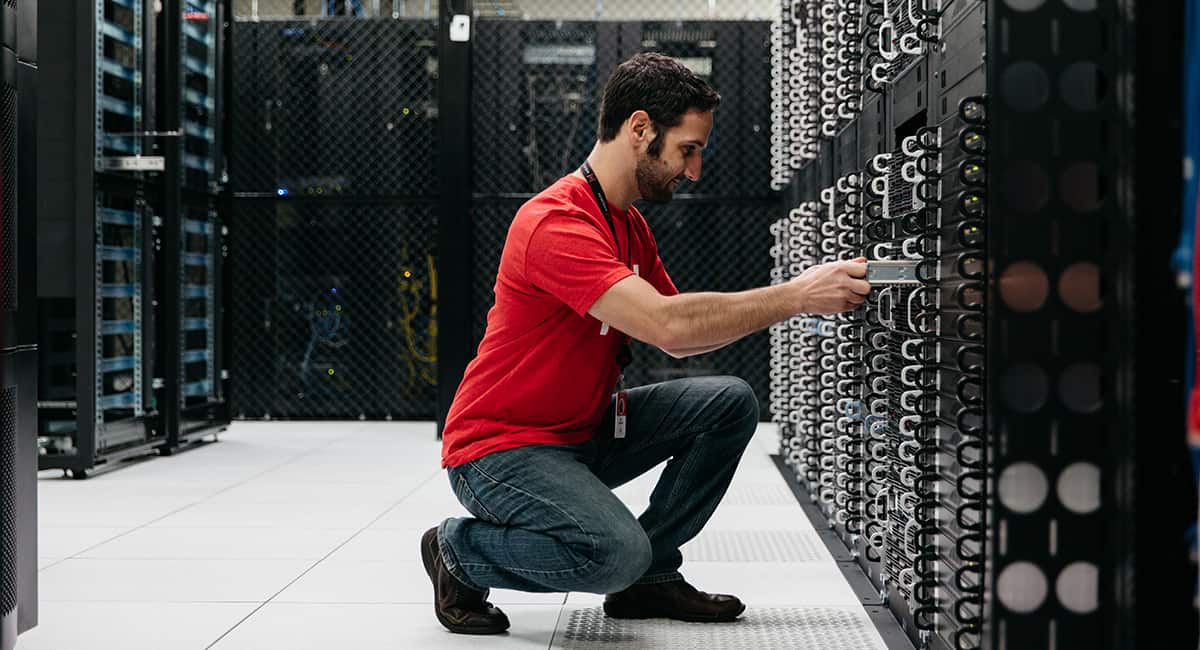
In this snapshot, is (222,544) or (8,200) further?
(222,544)

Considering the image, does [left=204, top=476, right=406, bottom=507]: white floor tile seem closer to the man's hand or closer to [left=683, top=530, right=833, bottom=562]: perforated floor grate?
[left=683, top=530, right=833, bottom=562]: perforated floor grate

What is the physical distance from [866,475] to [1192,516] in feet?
4.94

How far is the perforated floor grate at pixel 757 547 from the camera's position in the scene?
341 cm

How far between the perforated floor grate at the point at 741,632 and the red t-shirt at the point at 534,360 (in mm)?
439

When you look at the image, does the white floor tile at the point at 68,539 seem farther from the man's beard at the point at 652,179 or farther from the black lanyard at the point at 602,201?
the man's beard at the point at 652,179

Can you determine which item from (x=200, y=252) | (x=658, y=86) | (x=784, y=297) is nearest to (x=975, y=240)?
(x=784, y=297)

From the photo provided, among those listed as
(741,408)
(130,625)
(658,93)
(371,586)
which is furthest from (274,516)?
(658,93)

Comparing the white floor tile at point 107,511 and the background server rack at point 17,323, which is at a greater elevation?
the background server rack at point 17,323

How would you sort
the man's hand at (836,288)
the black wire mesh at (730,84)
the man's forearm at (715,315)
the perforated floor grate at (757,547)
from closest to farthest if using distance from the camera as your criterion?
the man's hand at (836,288) → the man's forearm at (715,315) → the perforated floor grate at (757,547) → the black wire mesh at (730,84)

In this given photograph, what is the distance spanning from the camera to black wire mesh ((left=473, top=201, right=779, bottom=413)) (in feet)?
23.4

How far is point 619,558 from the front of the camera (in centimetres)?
238

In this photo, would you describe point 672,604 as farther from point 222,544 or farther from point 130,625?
point 222,544

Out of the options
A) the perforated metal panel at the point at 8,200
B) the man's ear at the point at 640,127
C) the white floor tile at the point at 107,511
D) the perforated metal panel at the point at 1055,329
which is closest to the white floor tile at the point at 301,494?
the white floor tile at the point at 107,511

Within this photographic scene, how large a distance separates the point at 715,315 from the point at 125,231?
4.10 m
